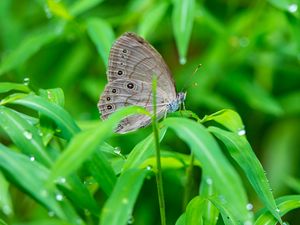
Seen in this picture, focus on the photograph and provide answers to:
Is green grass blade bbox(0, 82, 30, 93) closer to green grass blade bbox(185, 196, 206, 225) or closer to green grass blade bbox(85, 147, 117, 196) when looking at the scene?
green grass blade bbox(85, 147, 117, 196)

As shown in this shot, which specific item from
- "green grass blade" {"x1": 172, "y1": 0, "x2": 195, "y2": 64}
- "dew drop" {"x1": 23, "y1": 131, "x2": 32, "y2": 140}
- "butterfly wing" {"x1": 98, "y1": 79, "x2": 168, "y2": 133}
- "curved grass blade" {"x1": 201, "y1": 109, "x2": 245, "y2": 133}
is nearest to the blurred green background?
"green grass blade" {"x1": 172, "y1": 0, "x2": 195, "y2": 64}

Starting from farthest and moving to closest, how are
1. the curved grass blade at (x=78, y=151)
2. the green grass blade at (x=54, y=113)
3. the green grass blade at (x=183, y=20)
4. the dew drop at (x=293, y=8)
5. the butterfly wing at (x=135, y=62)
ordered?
1. the dew drop at (x=293, y=8)
2. the green grass blade at (x=183, y=20)
3. the butterfly wing at (x=135, y=62)
4. the green grass blade at (x=54, y=113)
5. the curved grass blade at (x=78, y=151)

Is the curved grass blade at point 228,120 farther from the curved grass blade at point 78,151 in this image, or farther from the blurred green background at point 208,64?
the blurred green background at point 208,64

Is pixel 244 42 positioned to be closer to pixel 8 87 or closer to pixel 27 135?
pixel 8 87

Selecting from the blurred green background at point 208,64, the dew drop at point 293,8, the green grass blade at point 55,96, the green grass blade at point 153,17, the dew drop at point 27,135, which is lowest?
the blurred green background at point 208,64

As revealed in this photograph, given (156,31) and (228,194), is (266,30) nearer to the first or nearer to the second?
(156,31)

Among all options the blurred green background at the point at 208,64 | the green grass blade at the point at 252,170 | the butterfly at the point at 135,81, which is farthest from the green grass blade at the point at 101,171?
the blurred green background at the point at 208,64
